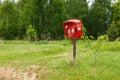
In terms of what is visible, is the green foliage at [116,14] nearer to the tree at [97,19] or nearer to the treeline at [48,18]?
the treeline at [48,18]

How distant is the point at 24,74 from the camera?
33.8 feet

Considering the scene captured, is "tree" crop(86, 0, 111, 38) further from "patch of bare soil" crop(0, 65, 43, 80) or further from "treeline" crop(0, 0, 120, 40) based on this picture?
"patch of bare soil" crop(0, 65, 43, 80)

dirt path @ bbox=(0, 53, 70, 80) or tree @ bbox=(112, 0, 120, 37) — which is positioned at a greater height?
tree @ bbox=(112, 0, 120, 37)

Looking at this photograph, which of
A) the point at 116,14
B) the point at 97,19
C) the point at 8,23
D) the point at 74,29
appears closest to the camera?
the point at 74,29

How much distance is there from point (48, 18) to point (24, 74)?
30.9 m

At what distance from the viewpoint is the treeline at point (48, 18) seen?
4012 cm

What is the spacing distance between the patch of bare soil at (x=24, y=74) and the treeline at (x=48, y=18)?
26496 millimetres

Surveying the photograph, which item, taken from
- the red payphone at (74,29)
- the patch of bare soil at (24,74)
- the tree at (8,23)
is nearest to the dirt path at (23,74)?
the patch of bare soil at (24,74)

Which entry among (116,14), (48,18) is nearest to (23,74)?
(48,18)

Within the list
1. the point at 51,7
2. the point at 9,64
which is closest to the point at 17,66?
the point at 9,64

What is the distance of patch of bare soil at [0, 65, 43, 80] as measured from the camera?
9867mm

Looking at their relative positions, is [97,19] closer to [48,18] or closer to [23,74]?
[48,18]

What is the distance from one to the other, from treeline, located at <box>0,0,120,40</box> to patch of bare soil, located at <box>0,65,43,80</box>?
26.5m

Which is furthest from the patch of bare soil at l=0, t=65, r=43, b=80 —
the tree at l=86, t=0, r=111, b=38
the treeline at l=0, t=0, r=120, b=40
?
the tree at l=86, t=0, r=111, b=38
